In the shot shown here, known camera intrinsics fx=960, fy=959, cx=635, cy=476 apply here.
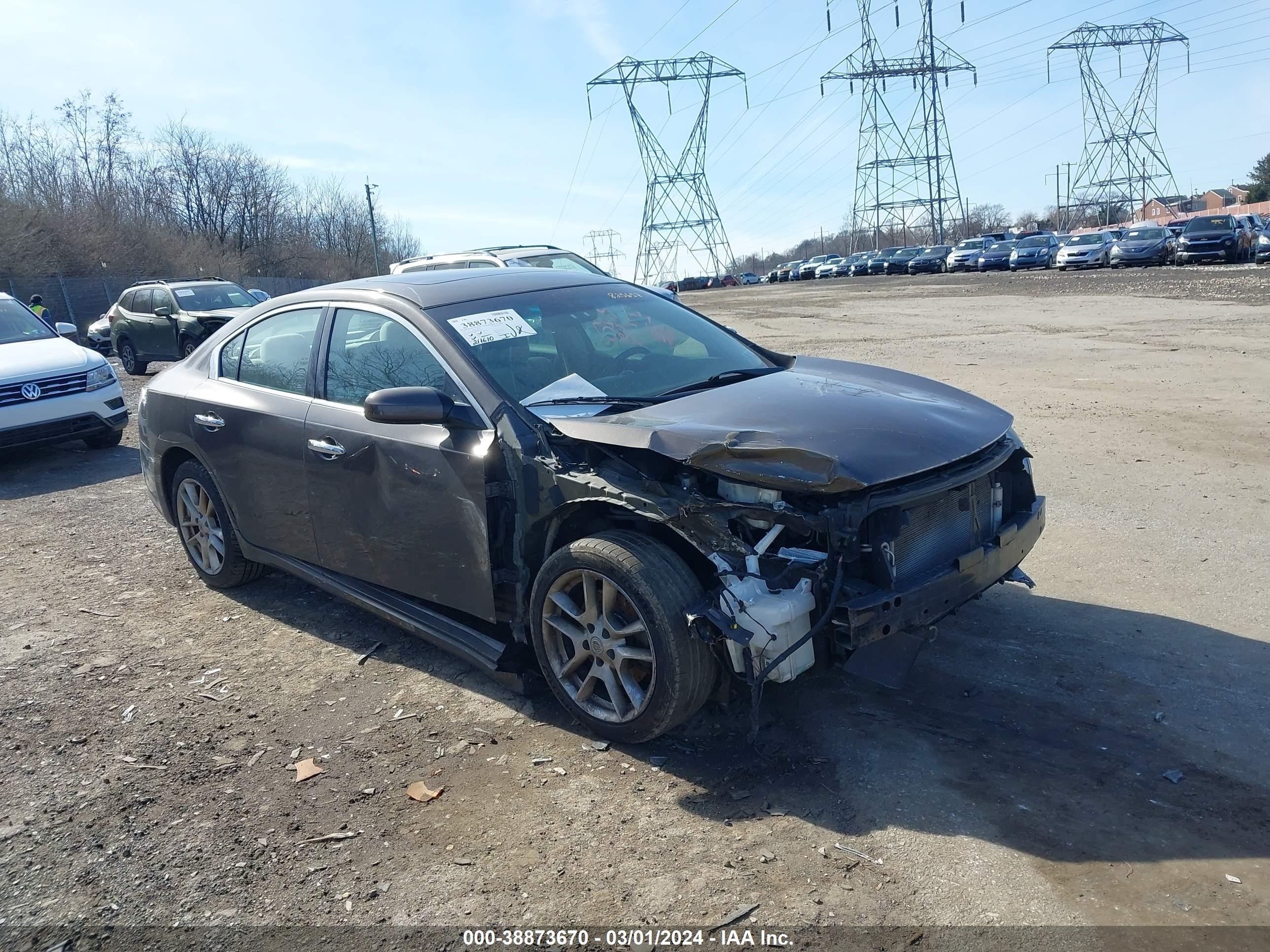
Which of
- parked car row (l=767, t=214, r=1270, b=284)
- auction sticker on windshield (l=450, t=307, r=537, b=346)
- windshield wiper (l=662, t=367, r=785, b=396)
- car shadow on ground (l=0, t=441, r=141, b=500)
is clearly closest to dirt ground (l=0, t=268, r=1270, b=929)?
windshield wiper (l=662, t=367, r=785, b=396)

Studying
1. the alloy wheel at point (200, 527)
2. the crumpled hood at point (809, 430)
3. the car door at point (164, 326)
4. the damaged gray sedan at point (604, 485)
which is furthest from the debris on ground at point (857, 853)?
the car door at point (164, 326)

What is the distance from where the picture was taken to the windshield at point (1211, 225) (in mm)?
31719

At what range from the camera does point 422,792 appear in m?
3.44

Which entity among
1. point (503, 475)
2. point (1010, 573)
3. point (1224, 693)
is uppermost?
point (503, 475)

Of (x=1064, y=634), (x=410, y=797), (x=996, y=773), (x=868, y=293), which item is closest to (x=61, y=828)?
(x=410, y=797)

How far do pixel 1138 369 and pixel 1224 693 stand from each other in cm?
886

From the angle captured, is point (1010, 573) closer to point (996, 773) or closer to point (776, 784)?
point (996, 773)

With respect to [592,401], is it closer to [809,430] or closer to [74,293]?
[809,430]

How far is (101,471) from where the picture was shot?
9766mm

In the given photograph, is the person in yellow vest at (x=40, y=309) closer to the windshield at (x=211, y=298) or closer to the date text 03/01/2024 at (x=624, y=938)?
the windshield at (x=211, y=298)

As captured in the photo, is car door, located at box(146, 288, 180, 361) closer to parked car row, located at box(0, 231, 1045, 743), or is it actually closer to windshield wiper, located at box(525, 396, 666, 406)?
parked car row, located at box(0, 231, 1045, 743)

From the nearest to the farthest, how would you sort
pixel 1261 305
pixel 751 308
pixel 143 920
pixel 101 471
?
pixel 143 920 < pixel 101 471 < pixel 1261 305 < pixel 751 308

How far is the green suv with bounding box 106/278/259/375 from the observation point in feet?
56.1

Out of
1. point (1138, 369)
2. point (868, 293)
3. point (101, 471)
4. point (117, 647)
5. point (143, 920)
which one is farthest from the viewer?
point (868, 293)
